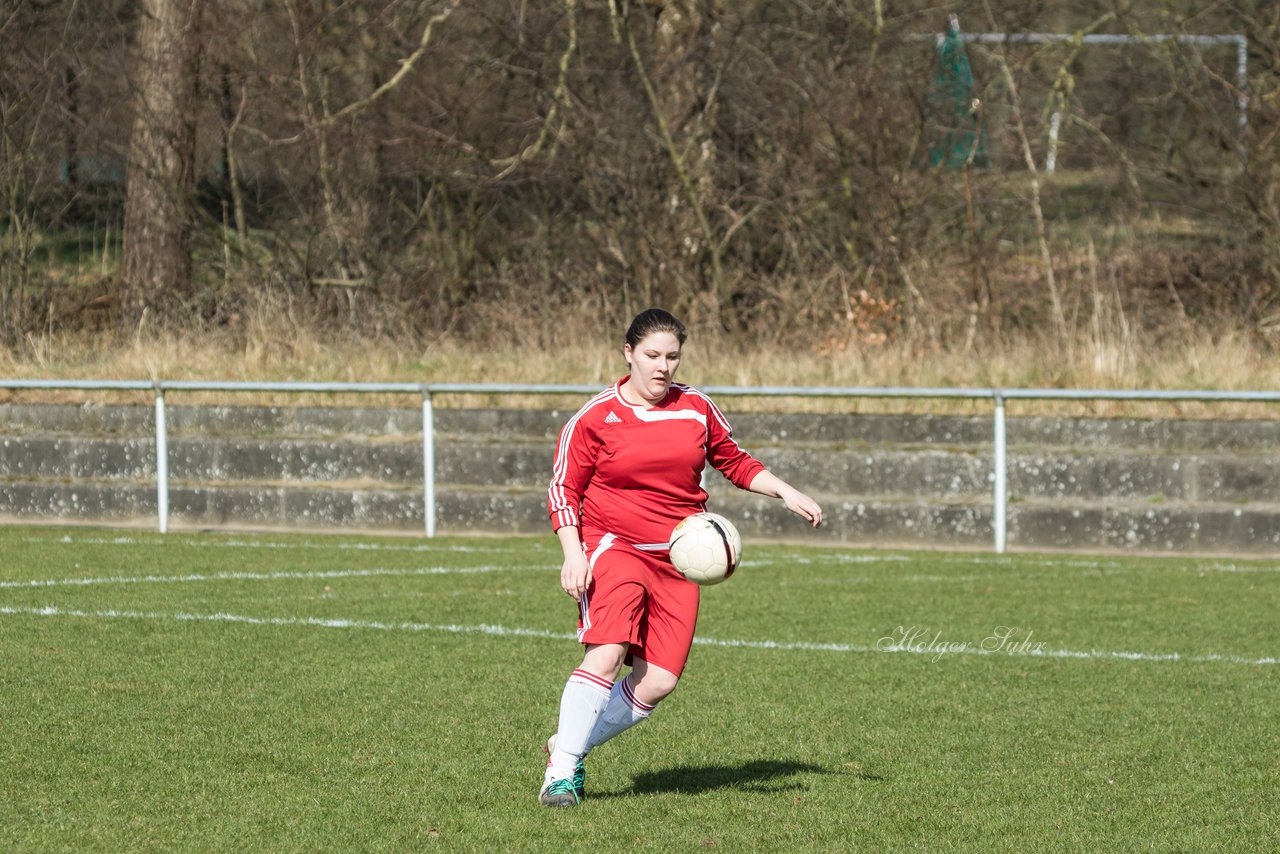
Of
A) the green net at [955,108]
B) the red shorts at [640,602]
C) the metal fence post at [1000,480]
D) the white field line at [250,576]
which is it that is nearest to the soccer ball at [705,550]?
the red shorts at [640,602]

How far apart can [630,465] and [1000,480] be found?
8.70 metres

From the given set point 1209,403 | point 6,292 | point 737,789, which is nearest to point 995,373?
point 1209,403

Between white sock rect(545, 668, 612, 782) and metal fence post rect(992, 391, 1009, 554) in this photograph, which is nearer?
white sock rect(545, 668, 612, 782)

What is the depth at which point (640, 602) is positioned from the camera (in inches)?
225

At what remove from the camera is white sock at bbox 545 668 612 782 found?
567 cm

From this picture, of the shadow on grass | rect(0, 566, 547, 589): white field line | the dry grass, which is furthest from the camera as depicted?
the dry grass

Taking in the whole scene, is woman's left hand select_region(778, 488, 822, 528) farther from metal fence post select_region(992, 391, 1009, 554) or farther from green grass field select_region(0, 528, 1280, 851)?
metal fence post select_region(992, 391, 1009, 554)

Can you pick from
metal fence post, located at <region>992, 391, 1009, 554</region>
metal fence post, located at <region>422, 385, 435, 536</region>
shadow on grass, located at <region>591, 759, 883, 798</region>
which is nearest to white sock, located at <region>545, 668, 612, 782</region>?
shadow on grass, located at <region>591, 759, 883, 798</region>

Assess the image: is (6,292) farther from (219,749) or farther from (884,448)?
(219,749)

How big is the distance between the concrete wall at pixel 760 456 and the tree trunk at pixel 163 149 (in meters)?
7.62

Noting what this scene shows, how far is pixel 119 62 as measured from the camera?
2408 cm

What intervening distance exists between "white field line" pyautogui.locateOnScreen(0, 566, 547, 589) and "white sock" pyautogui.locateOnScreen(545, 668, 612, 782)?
649cm

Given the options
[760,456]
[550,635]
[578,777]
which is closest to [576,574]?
[578,777]

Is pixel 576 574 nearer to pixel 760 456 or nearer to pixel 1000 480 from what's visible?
pixel 1000 480
